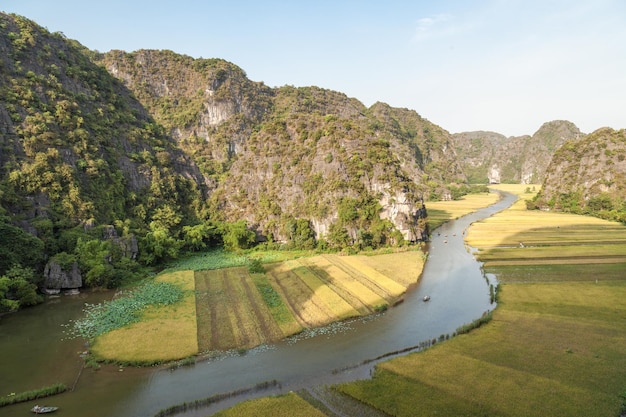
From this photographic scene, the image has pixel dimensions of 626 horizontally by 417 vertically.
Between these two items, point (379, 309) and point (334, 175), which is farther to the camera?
point (334, 175)

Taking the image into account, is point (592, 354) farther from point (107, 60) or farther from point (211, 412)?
point (107, 60)

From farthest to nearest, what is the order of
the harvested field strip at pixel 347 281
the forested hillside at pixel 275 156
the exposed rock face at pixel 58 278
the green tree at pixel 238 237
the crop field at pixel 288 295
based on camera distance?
1. the forested hillside at pixel 275 156
2. the green tree at pixel 238 237
3. the exposed rock face at pixel 58 278
4. the harvested field strip at pixel 347 281
5. the crop field at pixel 288 295

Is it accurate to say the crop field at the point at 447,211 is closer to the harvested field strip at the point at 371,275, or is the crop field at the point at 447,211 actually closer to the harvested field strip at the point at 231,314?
the harvested field strip at the point at 371,275

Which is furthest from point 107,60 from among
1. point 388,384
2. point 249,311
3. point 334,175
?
point 388,384

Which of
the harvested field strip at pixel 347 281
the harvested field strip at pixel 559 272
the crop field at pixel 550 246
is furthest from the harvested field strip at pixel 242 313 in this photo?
the crop field at pixel 550 246

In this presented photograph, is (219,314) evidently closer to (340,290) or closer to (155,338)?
(155,338)

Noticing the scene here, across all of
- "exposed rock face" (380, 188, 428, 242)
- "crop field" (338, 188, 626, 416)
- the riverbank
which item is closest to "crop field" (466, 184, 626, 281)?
"crop field" (338, 188, 626, 416)
